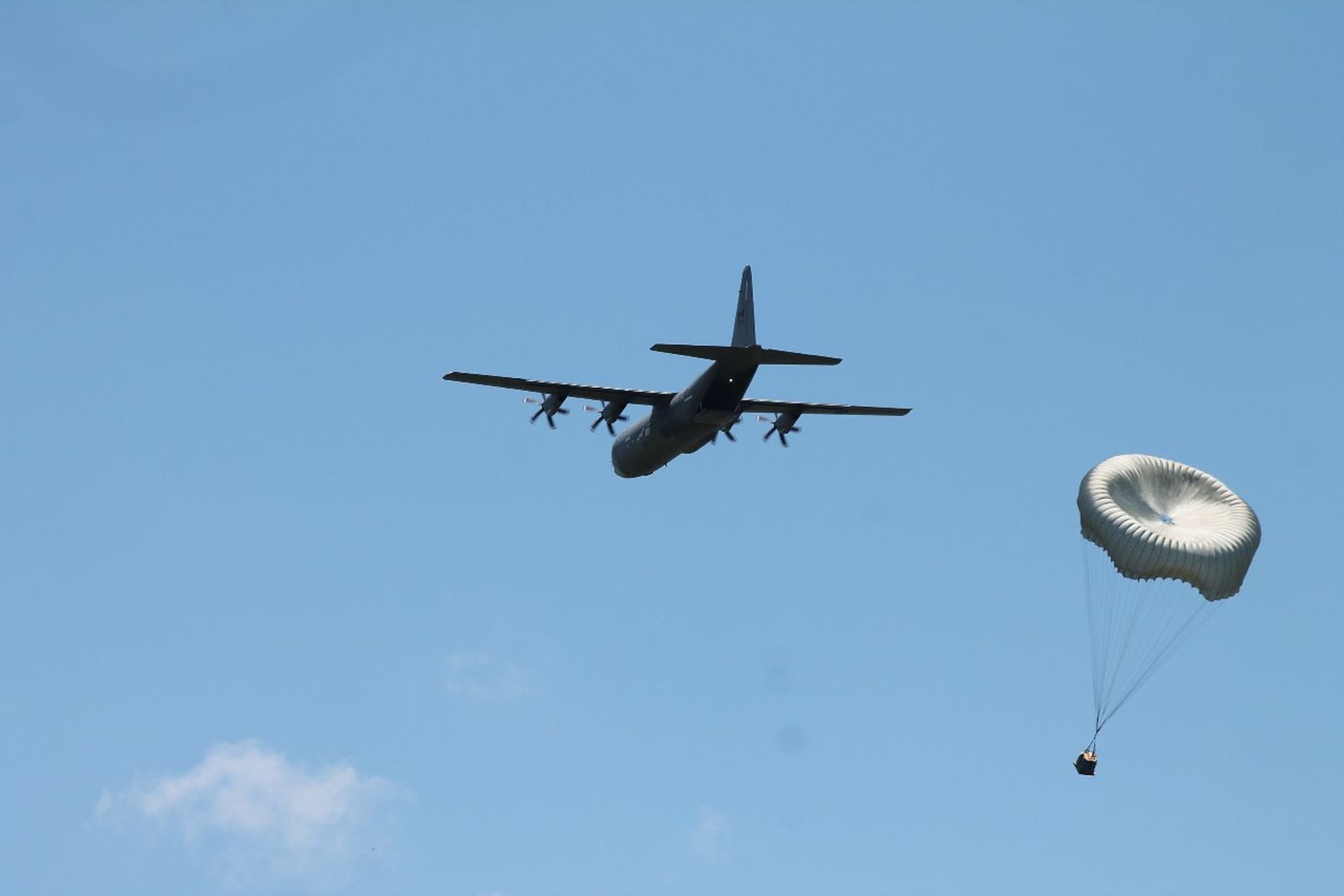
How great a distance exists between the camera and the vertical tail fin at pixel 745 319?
62.7 metres

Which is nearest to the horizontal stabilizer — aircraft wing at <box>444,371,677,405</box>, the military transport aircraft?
the military transport aircraft

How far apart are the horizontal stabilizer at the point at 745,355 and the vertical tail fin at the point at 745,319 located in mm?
1248

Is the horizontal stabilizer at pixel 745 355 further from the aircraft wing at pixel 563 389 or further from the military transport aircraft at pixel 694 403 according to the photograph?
the aircraft wing at pixel 563 389

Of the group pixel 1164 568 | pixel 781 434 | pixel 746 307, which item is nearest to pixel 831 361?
pixel 746 307

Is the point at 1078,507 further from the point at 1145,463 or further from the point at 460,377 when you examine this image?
the point at 460,377

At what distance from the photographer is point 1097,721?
5078 centimetres

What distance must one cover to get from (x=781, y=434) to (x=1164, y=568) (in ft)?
73.5

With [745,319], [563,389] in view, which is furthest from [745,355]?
[563,389]

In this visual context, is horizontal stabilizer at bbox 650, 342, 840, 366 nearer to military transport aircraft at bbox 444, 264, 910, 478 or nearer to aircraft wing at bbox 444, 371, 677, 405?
military transport aircraft at bbox 444, 264, 910, 478

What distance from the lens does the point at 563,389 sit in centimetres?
6775

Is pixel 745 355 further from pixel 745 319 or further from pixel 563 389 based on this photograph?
pixel 563 389

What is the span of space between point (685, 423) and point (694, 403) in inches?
51.4

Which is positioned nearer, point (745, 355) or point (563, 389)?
point (745, 355)

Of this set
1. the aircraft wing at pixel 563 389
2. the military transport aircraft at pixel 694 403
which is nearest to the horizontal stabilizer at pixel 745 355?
the military transport aircraft at pixel 694 403
